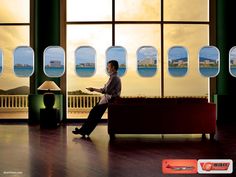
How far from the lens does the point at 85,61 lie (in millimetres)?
9820

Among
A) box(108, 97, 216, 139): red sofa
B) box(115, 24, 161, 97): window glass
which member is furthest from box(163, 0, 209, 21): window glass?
box(108, 97, 216, 139): red sofa

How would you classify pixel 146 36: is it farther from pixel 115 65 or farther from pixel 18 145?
pixel 18 145

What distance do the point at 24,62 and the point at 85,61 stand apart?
1.53m

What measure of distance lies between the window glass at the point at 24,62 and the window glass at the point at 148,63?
271cm

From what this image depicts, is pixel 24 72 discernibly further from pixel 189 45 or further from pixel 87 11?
pixel 189 45

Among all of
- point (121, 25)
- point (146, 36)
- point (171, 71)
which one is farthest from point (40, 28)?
point (171, 71)

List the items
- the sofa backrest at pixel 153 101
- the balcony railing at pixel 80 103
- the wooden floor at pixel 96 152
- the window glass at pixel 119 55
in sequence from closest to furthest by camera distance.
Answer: the wooden floor at pixel 96 152
the sofa backrest at pixel 153 101
the window glass at pixel 119 55
the balcony railing at pixel 80 103

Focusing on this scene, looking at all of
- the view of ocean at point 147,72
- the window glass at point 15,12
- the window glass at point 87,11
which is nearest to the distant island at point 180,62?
the view of ocean at point 147,72

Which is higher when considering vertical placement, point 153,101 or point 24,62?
point 24,62

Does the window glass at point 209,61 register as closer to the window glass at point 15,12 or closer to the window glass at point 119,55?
the window glass at point 119,55

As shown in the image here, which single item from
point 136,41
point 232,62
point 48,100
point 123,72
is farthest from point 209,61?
point 48,100

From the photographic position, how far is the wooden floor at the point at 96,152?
4059mm

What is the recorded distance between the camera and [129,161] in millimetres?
4617

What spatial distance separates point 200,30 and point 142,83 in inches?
86.5
